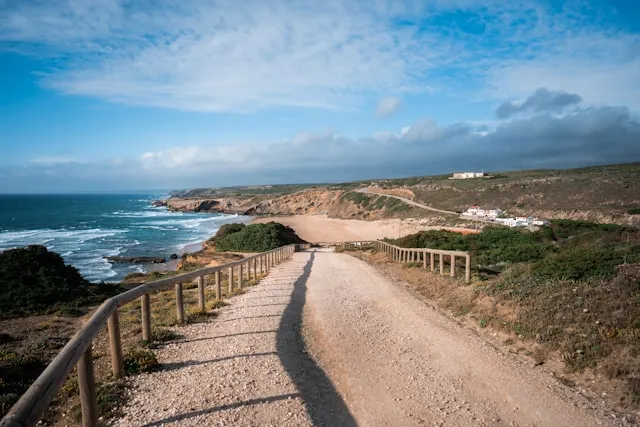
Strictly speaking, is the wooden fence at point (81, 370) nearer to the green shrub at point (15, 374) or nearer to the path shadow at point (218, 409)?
the path shadow at point (218, 409)

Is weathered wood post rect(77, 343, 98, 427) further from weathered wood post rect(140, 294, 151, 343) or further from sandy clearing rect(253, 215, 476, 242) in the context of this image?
sandy clearing rect(253, 215, 476, 242)

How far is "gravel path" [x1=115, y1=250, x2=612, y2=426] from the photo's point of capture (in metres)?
4.57

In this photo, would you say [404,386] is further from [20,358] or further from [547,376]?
[20,358]

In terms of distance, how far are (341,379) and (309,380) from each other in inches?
17.1

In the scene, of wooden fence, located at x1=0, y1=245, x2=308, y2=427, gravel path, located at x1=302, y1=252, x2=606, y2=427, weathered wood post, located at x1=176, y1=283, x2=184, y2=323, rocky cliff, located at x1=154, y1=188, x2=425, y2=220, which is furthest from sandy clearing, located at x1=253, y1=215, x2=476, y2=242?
wooden fence, located at x1=0, y1=245, x2=308, y2=427

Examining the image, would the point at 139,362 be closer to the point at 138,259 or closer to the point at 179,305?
the point at 179,305

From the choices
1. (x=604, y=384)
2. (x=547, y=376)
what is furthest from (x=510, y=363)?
(x=604, y=384)

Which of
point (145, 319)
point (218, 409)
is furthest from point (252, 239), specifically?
point (218, 409)

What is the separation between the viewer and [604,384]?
18.0 ft

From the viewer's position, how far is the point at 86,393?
13.1 feet

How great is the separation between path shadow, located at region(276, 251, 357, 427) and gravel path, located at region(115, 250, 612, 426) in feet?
0.05

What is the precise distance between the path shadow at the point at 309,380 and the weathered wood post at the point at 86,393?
2.12 m

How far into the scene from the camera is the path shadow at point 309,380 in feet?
14.9

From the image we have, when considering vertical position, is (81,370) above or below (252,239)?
above
